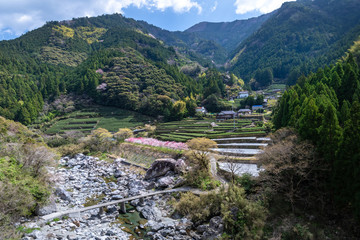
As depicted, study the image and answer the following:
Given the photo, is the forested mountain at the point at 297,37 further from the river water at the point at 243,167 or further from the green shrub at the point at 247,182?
the green shrub at the point at 247,182

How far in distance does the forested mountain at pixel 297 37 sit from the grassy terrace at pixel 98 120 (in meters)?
103

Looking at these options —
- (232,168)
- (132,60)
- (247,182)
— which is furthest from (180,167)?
(132,60)

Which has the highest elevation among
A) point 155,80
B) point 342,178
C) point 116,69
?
point 116,69

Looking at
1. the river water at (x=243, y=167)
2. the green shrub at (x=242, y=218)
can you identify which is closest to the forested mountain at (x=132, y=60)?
the river water at (x=243, y=167)

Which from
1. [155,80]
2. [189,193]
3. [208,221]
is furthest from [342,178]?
[155,80]

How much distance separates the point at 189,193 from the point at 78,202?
44.0 ft

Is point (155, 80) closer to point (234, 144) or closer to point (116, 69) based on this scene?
point (116, 69)

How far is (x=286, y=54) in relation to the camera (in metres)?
156

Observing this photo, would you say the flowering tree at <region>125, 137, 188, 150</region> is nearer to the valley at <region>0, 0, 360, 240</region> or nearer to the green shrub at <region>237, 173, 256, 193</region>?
the valley at <region>0, 0, 360, 240</region>

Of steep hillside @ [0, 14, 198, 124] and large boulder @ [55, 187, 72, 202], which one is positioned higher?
steep hillside @ [0, 14, 198, 124]

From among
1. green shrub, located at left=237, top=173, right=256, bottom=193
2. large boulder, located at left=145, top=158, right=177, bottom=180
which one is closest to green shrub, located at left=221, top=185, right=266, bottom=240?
green shrub, located at left=237, top=173, right=256, bottom=193

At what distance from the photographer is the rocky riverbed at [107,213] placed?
18406mm

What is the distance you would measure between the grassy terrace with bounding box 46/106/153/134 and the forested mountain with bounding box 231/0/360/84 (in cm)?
10299

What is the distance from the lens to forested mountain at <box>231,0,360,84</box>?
14933 centimetres
